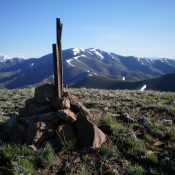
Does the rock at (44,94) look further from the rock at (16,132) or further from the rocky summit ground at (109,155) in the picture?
the rocky summit ground at (109,155)

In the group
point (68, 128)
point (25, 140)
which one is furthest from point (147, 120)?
point (25, 140)

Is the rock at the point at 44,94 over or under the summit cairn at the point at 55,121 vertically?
over

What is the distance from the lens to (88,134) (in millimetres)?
12000

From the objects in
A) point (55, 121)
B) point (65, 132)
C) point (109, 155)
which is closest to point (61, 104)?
point (55, 121)

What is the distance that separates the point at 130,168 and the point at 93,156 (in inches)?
53.4

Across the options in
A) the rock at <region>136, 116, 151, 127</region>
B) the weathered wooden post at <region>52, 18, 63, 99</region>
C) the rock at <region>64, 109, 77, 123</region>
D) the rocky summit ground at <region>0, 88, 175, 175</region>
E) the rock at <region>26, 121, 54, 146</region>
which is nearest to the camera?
the rocky summit ground at <region>0, 88, 175, 175</region>

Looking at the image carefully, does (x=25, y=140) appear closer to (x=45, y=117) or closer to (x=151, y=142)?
(x=45, y=117)

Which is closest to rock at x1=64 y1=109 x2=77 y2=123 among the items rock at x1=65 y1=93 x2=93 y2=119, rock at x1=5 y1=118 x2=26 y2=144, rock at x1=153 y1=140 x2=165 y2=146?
rock at x1=65 y1=93 x2=93 y2=119

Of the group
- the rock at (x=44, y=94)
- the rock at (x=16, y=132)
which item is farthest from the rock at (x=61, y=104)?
the rock at (x=16, y=132)

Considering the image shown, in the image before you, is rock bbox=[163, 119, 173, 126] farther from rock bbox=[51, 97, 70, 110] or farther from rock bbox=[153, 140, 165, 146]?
rock bbox=[51, 97, 70, 110]

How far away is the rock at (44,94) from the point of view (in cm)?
1430

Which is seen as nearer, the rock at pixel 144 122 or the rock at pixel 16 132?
the rock at pixel 16 132

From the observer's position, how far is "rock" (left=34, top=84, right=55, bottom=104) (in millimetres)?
14297

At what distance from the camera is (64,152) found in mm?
11414
